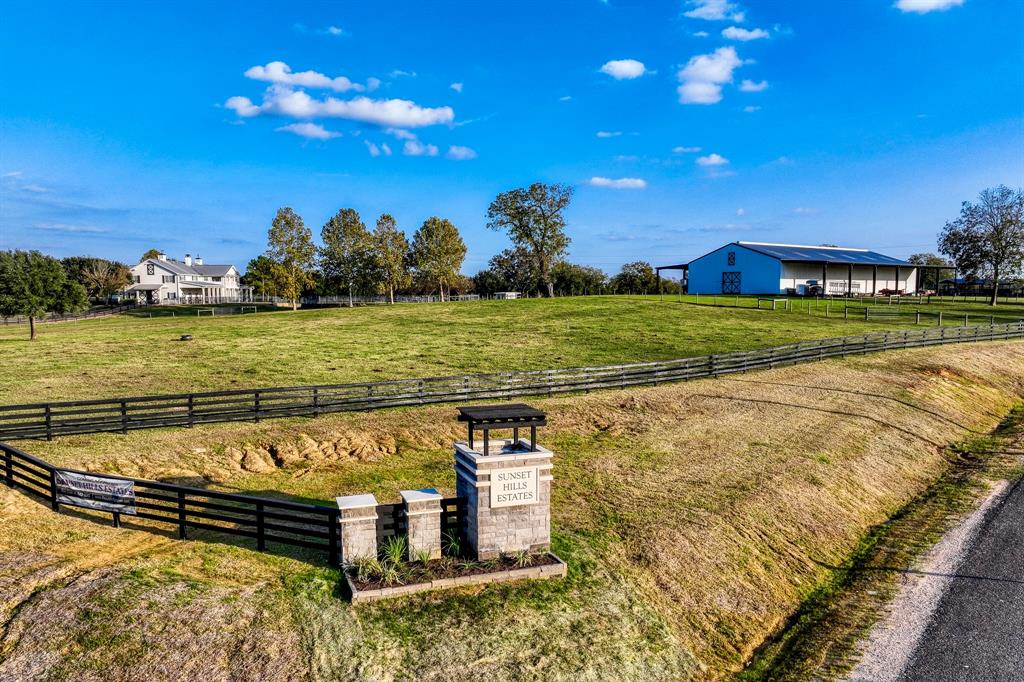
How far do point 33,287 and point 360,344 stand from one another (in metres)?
27.4

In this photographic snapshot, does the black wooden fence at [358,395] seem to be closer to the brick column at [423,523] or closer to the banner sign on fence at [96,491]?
the banner sign on fence at [96,491]

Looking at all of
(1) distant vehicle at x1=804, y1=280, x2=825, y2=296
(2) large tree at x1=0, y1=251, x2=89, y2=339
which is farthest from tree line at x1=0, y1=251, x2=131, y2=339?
(1) distant vehicle at x1=804, y1=280, x2=825, y2=296

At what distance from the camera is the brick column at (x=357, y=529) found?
12375 mm

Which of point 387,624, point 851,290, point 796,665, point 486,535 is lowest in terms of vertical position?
point 796,665

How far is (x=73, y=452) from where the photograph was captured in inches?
777

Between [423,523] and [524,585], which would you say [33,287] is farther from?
[524,585]

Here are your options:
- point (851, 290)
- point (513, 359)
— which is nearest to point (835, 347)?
point (513, 359)

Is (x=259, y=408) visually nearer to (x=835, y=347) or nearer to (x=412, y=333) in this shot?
(x=412, y=333)

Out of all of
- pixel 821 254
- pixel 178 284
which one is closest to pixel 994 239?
pixel 821 254

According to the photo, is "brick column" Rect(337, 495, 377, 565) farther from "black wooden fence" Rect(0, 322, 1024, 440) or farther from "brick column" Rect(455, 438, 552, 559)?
"black wooden fence" Rect(0, 322, 1024, 440)

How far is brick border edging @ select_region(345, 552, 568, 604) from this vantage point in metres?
11.7

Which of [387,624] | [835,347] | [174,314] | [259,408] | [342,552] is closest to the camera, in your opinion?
[387,624]

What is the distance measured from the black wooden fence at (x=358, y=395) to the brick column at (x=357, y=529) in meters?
12.4

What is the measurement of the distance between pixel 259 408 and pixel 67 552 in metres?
11.0
